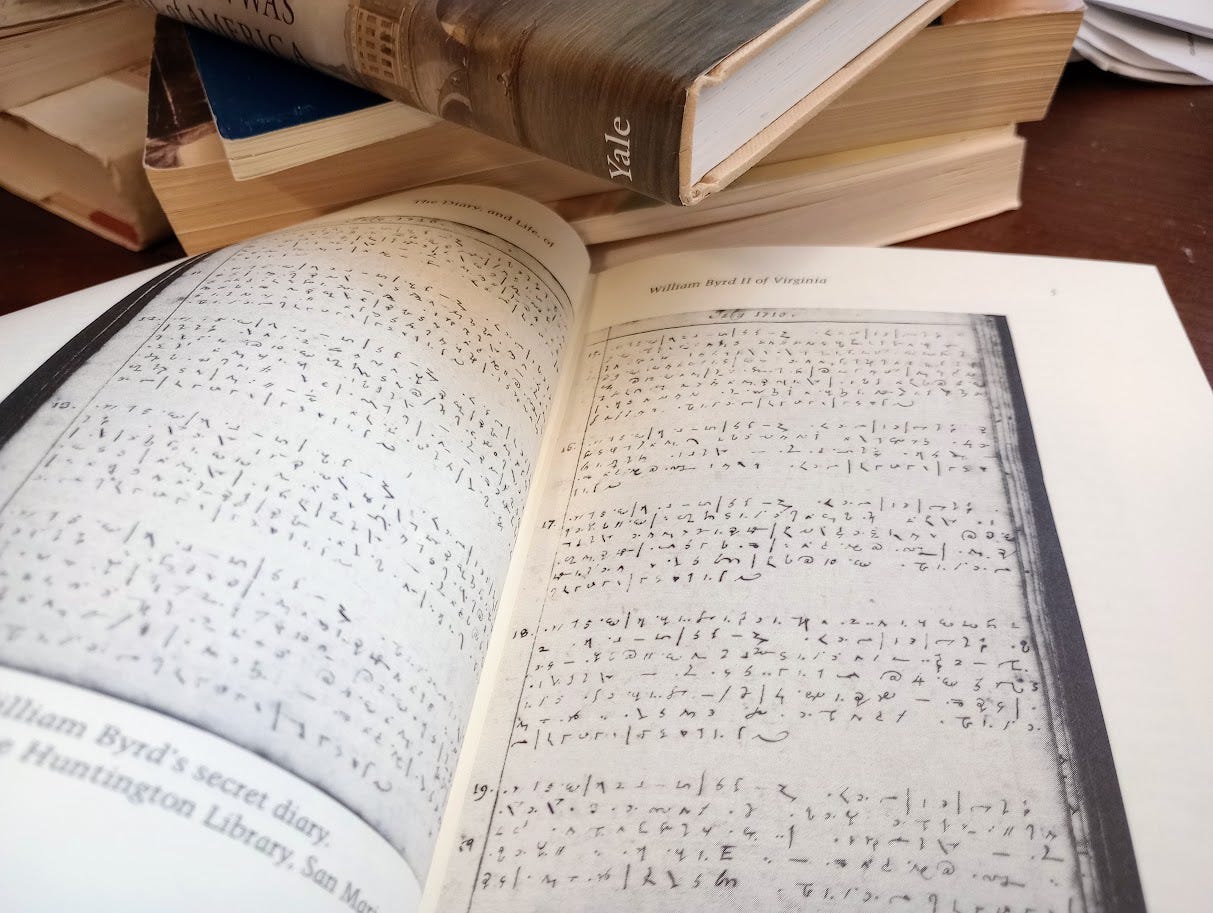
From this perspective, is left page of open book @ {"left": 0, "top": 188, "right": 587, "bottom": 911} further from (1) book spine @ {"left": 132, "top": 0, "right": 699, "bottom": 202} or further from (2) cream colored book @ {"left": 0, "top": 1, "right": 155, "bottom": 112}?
(2) cream colored book @ {"left": 0, "top": 1, "right": 155, "bottom": 112}

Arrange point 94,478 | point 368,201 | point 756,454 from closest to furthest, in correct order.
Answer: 1. point 94,478
2. point 756,454
3. point 368,201

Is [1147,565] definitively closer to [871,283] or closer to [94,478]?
[871,283]

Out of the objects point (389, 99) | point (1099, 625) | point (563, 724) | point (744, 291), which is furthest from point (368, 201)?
point (1099, 625)

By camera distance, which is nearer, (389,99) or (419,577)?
(419,577)

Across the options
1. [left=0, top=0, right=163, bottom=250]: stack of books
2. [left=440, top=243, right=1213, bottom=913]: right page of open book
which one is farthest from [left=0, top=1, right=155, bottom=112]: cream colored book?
[left=440, top=243, right=1213, bottom=913]: right page of open book

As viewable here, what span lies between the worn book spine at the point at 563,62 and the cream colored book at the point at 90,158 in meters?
0.17

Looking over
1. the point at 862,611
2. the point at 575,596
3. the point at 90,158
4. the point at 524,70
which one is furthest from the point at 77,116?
the point at 862,611

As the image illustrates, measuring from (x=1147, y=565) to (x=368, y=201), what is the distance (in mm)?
458

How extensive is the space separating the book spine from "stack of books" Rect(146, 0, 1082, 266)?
38 millimetres

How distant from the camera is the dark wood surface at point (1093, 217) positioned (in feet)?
1.85

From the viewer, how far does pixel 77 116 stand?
0.58m

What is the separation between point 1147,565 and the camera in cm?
39

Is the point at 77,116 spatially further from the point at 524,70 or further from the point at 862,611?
the point at 862,611

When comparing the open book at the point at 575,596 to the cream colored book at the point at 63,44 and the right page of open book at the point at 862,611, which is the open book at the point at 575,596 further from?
the cream colored book at the point at 63,44
